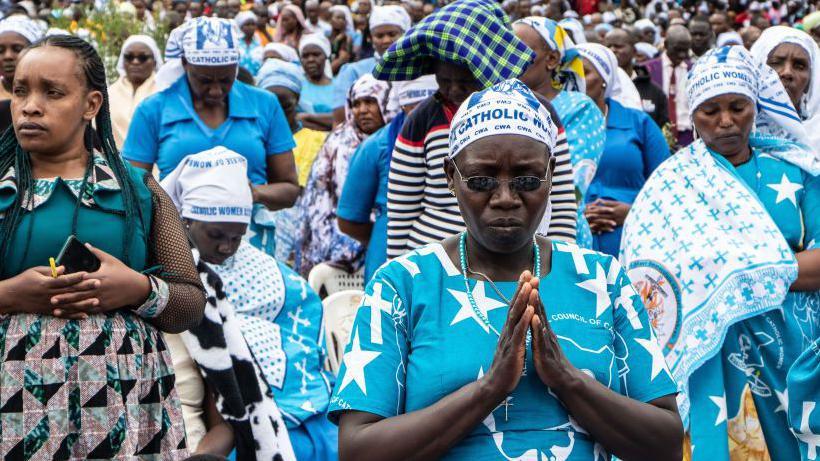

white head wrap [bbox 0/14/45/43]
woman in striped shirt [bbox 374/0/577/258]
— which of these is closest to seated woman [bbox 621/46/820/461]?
woman in striped shirt [bbox 374/0/577/258]

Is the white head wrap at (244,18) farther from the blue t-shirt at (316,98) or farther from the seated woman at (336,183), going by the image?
the seated woman at (336,183)

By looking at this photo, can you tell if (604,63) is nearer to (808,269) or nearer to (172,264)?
(808,269)

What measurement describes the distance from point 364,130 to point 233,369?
414 cm

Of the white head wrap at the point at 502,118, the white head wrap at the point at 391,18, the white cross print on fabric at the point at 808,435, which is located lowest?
the white cross print on fabric at the point at 808,435

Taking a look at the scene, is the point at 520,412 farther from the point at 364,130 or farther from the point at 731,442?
the point at 364,130

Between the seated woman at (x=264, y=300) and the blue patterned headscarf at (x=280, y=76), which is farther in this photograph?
the blue patterned headscarf at (x=280, y=76)

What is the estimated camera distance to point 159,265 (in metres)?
3.66

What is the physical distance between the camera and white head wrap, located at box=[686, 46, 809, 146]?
16.5 ft

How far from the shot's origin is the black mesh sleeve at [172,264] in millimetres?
3633

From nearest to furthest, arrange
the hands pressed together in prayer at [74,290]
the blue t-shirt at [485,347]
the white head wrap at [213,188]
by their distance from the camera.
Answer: the blue t-shirt at [485,347], the hands pressed together in prayer at [74,290], the white head wrap at [213,188]

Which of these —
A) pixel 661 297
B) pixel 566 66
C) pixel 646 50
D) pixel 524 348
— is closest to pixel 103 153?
pixel 524 348

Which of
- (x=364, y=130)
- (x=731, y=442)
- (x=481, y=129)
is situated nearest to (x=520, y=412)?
(x=481, y=129)

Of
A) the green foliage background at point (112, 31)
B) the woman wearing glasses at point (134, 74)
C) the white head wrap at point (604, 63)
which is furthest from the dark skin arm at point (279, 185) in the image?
the green foliage background at point (112, 31)

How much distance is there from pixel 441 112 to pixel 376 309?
2.28m
